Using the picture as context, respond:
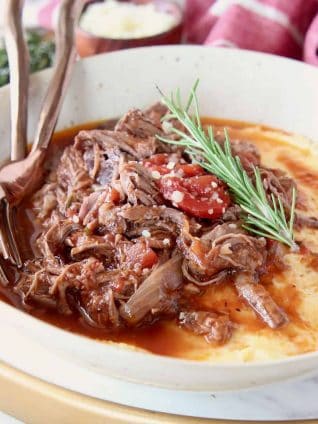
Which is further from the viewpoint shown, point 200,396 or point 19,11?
point 19,11

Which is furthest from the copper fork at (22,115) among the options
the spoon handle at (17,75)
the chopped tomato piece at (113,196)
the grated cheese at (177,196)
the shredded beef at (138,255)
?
the grated cheese at (177,196)

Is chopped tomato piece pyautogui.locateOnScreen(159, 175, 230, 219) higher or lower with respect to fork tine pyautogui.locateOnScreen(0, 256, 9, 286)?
higher

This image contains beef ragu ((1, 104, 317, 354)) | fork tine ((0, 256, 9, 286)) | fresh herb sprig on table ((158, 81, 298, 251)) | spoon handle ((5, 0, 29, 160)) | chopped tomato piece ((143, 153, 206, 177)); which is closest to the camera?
beef ragu ((1, 104, 317, 354))

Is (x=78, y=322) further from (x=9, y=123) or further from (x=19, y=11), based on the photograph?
(x=19, y=11)

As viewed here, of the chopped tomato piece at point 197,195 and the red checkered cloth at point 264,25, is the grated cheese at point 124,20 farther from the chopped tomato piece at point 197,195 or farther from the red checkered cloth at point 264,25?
the chopped tomato piece at point 197,195

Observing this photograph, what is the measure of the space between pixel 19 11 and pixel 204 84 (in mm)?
1290

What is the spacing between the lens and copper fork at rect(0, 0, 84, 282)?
3693 mm

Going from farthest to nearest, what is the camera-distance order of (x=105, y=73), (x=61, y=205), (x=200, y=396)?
(x=105, y=73), (x=61, y=205), (x=200, y=396)

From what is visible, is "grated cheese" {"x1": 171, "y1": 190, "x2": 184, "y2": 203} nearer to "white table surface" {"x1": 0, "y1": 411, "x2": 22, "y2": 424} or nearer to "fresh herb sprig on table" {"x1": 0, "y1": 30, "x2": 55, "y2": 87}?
"white table surface" {"x1": 0, "y1": 411, "x2": 22, "y2": 424}

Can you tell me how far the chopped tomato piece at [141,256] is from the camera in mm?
3246

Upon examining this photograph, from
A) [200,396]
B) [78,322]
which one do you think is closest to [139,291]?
[78,322]

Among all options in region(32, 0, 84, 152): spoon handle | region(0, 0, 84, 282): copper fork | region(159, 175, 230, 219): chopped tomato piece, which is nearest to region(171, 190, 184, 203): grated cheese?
region(159, 175, 230, 219): chopped tomato piece

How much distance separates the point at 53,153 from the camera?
4.27 meters

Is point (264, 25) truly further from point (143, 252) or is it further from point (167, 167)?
point (143, 252)
